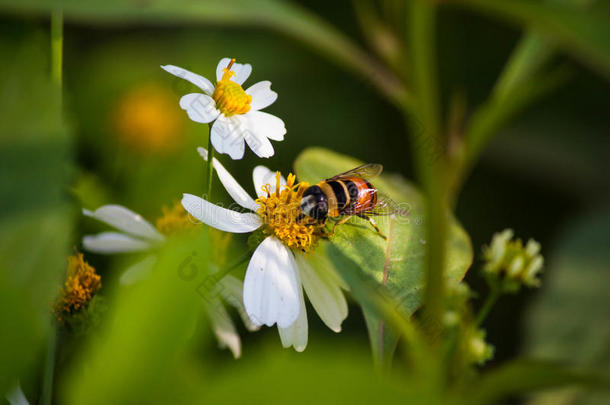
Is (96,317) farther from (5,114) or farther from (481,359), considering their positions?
(481,359)

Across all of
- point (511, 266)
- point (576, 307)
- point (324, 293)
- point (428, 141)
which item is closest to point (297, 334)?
point (324, 293)

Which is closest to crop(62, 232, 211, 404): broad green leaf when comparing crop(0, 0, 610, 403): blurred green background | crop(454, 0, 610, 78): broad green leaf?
crop(0, 0, 610, 403): blurred green background

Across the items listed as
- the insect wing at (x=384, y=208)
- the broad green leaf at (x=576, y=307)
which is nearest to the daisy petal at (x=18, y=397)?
the insect wing at (x=384, y=208)

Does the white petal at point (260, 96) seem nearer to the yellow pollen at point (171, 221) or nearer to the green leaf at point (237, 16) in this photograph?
the yellow pollen at point (171, 221)

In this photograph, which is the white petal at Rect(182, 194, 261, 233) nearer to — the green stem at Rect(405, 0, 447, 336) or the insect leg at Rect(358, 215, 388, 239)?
the insect leg at Rect(358, 215, 388, 239)

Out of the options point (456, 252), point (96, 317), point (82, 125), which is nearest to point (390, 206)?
point (456, 252)

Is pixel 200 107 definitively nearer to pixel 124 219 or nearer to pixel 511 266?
pixel 124 219
